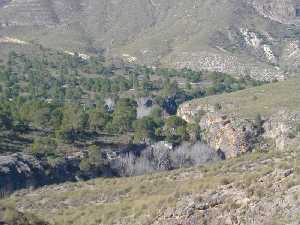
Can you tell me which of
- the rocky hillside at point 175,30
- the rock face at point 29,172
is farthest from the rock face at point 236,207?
the rocky hillside at point 175,30

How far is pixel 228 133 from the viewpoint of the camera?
57719 mm

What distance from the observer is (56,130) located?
53.6 metres

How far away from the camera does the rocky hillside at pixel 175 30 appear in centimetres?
11325

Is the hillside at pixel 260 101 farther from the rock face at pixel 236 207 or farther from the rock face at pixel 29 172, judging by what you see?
the rock face at pixel 236 207

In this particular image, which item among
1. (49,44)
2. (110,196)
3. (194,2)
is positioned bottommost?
(110,196)

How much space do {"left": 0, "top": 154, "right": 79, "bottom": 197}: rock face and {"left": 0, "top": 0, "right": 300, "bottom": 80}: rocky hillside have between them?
60717mm

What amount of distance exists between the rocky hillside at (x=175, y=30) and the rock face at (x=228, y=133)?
42.3 metres

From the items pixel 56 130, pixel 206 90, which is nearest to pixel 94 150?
pixel 56 130

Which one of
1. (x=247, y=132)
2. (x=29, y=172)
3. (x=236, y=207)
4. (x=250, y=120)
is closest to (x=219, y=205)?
(x=236, y=207)

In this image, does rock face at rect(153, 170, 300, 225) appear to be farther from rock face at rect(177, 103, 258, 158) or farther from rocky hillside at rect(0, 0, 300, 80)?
rocky hillside at rect(0, 0, 300, 80)

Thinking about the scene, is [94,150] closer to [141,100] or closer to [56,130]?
[56,130]

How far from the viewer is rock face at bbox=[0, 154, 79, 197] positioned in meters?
41.2

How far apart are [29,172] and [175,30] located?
87.2 m

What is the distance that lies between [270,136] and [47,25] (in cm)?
8769
